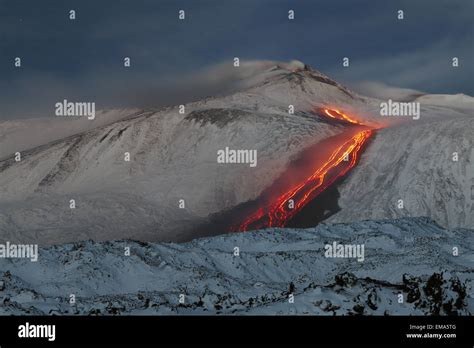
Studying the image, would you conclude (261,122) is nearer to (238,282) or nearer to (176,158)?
(176,158)

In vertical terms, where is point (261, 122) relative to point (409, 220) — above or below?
above

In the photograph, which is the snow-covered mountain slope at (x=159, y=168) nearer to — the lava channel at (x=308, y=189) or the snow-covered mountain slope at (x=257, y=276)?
the lava channel at (x=308, y=189)

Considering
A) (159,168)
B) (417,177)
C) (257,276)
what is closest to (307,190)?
(417,177)

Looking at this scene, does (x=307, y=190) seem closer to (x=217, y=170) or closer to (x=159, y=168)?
(x=217, y=170)

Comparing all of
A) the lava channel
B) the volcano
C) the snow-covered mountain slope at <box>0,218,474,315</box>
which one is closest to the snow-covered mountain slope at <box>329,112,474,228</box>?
the volcano
